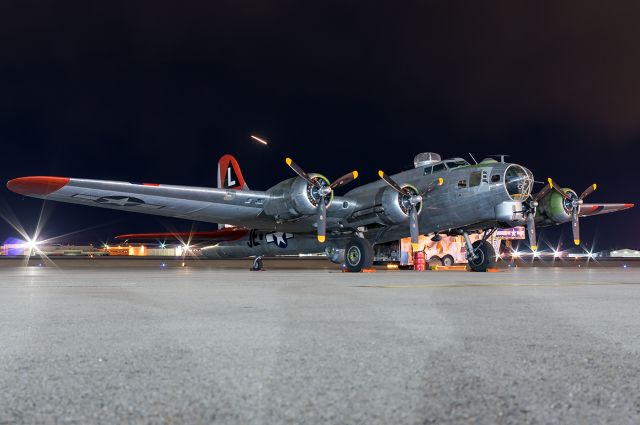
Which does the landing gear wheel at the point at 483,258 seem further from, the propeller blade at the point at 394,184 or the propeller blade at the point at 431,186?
the propeller blade at the point at 394,184

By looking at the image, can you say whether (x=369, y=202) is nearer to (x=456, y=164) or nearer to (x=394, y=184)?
(x=394, y=184)

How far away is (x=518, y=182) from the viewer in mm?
21750

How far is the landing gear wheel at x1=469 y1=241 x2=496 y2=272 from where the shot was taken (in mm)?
24453

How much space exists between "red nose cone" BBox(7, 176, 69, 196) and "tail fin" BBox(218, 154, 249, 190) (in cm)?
1388

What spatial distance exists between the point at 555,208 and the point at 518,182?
5.30 meters

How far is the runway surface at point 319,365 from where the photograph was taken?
3010 millimetres

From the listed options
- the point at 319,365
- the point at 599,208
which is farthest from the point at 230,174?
the point at 319,365

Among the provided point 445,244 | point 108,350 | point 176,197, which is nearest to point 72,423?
point 108,350

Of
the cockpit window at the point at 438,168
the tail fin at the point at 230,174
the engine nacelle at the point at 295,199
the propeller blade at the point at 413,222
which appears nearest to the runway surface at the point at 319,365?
the propeller blade at the point at 413,222

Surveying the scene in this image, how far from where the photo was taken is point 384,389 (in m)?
3.45

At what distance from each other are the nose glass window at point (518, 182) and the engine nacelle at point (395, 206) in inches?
145

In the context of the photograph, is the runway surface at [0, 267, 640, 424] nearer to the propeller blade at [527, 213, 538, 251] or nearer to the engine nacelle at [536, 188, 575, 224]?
the propeller blade at [527, 213, 538, 251]

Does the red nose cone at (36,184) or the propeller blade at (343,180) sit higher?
the propeller blade at (343,180)

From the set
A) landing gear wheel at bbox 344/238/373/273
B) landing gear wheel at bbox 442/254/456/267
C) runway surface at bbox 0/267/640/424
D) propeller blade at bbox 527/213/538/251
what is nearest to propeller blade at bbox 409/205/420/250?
landing gear wheel at bbox 344/238/373/273
